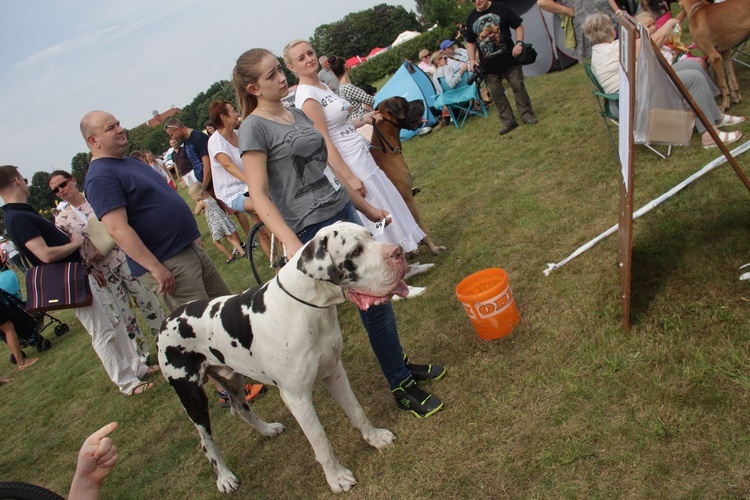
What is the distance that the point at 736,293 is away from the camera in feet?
9.21

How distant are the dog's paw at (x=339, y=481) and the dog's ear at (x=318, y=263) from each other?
3.91 ft

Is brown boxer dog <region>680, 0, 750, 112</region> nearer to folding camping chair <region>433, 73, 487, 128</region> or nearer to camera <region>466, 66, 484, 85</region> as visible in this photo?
Result: camera <region>466, 66, 484, 85</region>

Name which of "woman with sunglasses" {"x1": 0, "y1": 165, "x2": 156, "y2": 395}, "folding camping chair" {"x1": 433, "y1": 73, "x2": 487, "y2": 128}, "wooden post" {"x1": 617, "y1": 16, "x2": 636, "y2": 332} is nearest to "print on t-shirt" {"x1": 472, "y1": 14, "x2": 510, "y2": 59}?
"folding camping chair" {"x1": 433, "y1": 73, "x2": 487, "y2": 128}

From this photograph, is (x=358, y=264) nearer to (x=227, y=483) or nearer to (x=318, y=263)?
(x=318, y=263)

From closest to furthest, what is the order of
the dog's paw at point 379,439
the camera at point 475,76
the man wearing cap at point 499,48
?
the dog's paw at point 379,439
the man wearing cap at point 499,48
the camera at point 475,76

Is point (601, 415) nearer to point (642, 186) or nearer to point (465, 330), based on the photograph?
point (465, 330)

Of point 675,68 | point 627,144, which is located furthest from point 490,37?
point 627,144

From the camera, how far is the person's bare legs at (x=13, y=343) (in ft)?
25.8

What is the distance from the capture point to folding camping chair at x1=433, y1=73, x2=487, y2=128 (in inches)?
416

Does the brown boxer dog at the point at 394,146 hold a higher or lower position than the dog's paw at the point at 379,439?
higher

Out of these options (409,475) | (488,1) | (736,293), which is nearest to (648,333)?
(736,293)

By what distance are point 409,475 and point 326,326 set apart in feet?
3.08

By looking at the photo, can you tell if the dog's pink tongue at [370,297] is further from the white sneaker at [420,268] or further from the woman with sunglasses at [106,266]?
the woman with sunglasses at [106,266]

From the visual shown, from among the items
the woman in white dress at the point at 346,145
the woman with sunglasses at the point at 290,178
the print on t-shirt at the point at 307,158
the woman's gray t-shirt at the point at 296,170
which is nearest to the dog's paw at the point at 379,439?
the woman with sunglasses at the point at 290,178
